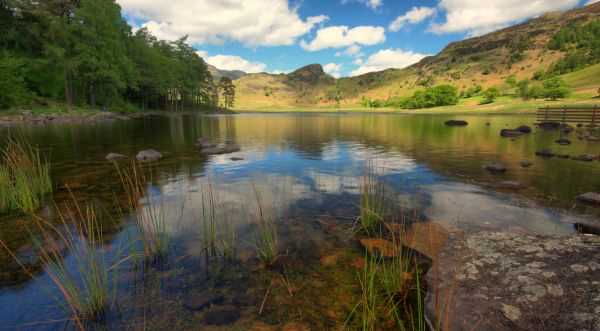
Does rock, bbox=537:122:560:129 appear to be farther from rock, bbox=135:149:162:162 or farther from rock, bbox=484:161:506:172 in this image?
rock, bbox=135:149:162:162

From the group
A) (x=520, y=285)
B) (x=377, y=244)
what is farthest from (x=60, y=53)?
(x=520, y=285)

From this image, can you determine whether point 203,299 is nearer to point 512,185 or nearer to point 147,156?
point 512,185

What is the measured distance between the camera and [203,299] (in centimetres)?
485

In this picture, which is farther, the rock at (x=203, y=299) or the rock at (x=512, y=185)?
the rock at (x=512, y=185)

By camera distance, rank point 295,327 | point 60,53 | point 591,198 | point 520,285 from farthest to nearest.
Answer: point 60,53, point 591,198, point 295,327, point 520,285

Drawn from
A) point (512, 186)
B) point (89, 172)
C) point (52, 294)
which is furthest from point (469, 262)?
point (89, 172)

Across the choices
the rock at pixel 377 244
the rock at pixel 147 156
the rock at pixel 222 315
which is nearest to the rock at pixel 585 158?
the rock at pixel 377 244

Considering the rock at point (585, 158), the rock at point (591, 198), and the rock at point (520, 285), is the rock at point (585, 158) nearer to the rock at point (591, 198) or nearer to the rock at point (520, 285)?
the rock at point (591, 198)

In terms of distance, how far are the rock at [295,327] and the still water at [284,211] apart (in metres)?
0.11

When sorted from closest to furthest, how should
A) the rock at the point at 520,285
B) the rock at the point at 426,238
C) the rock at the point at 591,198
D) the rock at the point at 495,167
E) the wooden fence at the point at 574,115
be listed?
the rock at the point at 520,285, the rock at the point at 426,238, the rock at the point at 591,198, the rock at the point at 495,167, the wooden fence at the point at 574,115

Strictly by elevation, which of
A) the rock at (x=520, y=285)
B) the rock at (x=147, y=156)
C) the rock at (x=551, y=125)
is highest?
the rock at (x=551, y=125)

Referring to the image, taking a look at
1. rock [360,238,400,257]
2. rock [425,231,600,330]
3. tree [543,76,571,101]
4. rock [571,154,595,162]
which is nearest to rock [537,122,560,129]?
rock [571,154,595,162]

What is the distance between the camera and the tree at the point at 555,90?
307 feet

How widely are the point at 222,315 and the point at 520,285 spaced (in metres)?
4.55
